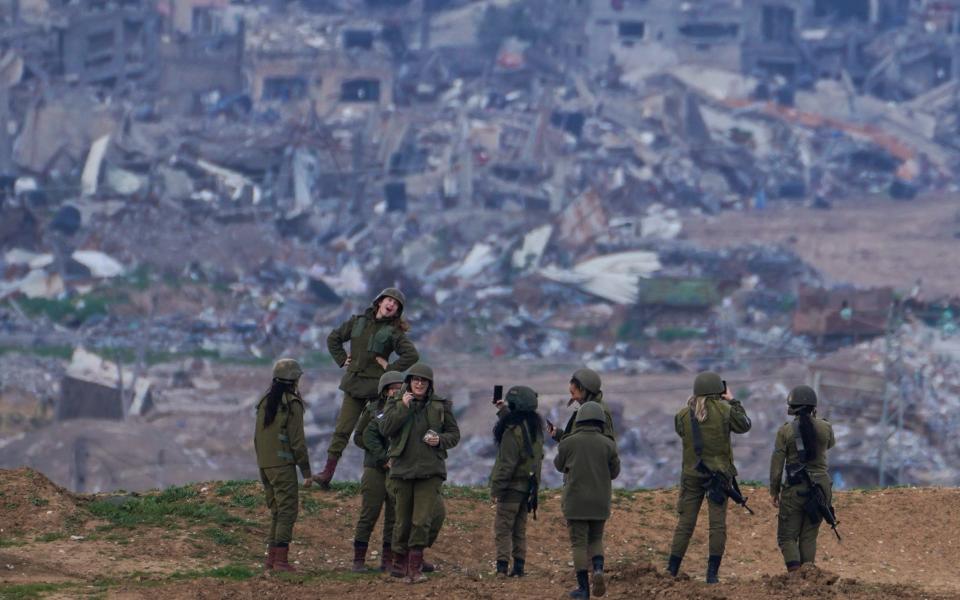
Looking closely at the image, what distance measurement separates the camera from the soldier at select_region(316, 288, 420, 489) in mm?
12125

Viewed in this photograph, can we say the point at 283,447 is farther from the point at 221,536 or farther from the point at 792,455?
the point at 792,455

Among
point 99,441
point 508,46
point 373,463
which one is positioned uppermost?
point 508,46

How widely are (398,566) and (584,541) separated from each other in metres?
1.42

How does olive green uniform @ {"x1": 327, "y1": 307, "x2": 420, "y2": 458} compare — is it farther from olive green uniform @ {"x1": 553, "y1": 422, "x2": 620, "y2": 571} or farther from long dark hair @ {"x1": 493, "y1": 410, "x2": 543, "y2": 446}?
olive green uniform @ {"x1": 553, "y1": 422, "x2": 620, "y2": 571}

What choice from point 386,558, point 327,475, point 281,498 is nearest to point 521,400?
point 386,558

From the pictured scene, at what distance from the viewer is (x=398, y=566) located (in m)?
11.2

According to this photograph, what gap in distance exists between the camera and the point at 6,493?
1282cm

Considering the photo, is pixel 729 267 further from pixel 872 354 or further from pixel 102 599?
pixel 102 599

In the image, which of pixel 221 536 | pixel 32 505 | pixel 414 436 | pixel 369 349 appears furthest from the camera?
pixel 32 505

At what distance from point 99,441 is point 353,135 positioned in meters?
31.3

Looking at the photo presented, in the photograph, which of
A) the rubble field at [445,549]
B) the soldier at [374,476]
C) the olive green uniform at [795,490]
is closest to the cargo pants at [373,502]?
the soldier at [374,476]

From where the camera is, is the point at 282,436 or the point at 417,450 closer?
the point at 417,450

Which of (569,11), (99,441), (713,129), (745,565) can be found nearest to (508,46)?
(569,11)

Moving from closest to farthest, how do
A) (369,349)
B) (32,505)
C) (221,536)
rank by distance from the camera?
(369,349), (221,536), (32,505)
